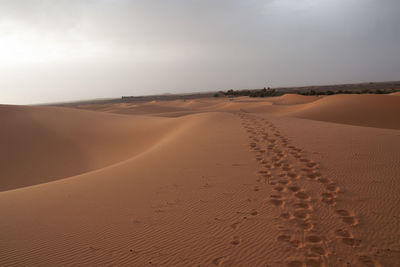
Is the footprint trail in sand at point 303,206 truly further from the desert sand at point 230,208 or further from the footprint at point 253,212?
the footprint at point 253,212

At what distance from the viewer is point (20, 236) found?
3.03 m

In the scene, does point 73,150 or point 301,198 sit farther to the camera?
point 73,150

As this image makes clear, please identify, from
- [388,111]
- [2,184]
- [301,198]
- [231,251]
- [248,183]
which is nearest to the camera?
[231,251]

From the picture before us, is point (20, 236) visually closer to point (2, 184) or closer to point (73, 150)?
point (2, 184)

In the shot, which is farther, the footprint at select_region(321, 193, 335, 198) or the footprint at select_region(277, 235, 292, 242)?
the footprint at select_region(321, 193, 335, 198)

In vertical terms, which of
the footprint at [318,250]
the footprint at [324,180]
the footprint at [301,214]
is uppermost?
the footprint at [324,180]

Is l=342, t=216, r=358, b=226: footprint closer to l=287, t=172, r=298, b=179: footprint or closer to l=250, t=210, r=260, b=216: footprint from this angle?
l=250, t=210, r=260, b=216: footprint

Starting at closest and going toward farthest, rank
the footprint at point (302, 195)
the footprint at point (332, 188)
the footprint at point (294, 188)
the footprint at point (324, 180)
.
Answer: the footprint at point (302, 195), the footprint at point (332, 188), the footprint at point (294, 188), the footprint at point (324, 180)

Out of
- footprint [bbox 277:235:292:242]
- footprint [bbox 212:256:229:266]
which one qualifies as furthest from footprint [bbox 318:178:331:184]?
footprint [bbox 212:256:229:266]

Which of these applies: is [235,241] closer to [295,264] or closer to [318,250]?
[295,264]

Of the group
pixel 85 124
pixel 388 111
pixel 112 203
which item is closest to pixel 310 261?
pixel 112 203

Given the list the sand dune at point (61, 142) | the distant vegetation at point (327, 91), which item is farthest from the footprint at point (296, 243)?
the distant vegetation at point (327, 91)

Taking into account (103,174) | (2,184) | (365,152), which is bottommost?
(2,184)

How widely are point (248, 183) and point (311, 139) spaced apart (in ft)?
10.6
